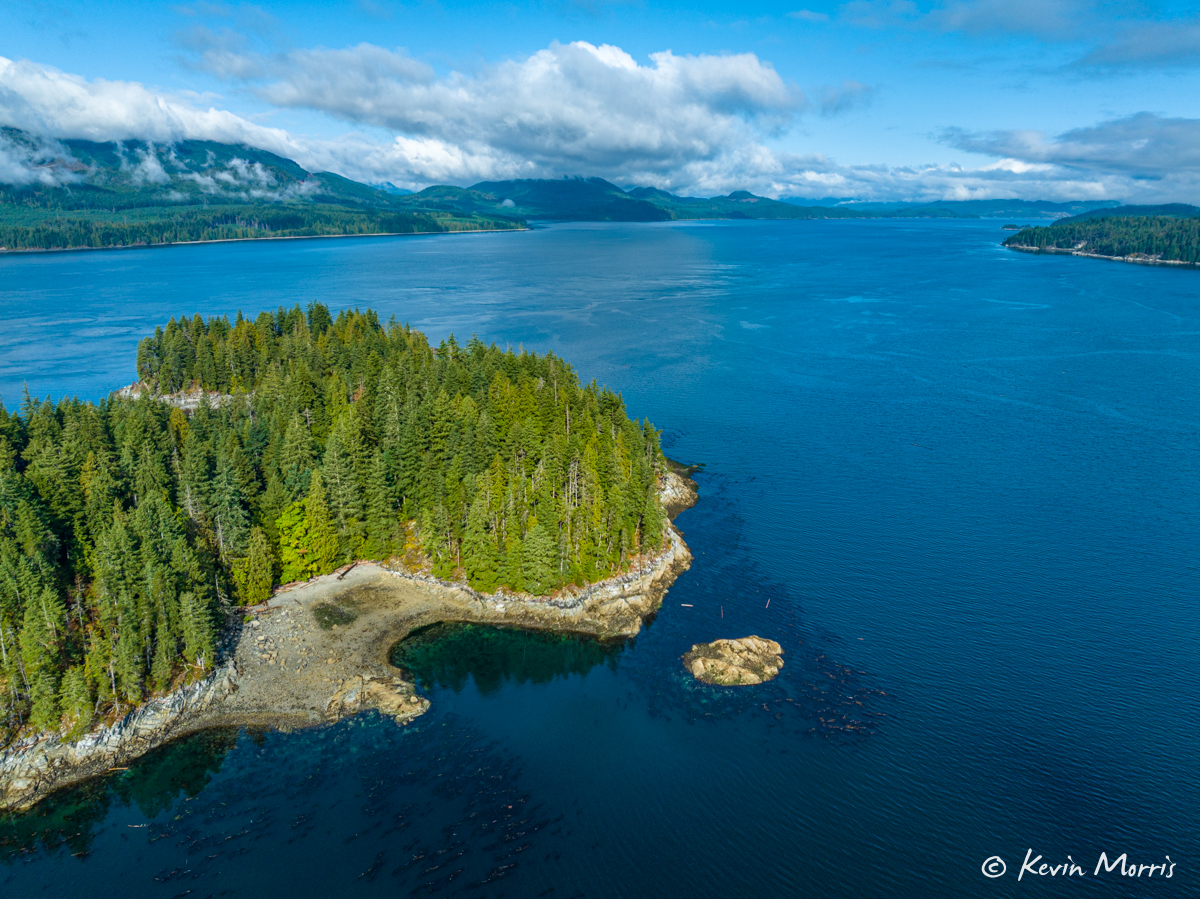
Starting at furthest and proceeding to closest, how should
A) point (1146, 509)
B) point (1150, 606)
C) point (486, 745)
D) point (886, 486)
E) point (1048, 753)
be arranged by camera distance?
1. point (886, 486)
2. point (1146, 509)
3. point (1150, 606)
4. point (486, 745)
5. point (1048, 753)

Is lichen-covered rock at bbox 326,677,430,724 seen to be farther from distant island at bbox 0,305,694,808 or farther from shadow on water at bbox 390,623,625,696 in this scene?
shadow on water at bbox 390,623,625,696

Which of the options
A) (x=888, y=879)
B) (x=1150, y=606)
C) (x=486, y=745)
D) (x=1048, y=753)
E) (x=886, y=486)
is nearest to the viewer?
(x=888, y=879)

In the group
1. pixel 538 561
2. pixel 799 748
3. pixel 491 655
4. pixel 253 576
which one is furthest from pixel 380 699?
pixel 799 748

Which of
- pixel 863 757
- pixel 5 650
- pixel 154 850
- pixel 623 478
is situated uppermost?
pixel 623 478

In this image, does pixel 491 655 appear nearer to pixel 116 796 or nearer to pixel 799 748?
pixel 799 748

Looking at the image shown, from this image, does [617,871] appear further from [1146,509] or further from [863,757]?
[1146,509]

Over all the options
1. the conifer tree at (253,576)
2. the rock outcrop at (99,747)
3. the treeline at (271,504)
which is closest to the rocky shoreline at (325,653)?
the rock outcrop at (99,747)

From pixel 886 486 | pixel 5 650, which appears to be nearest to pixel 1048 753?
pixel 886 486
